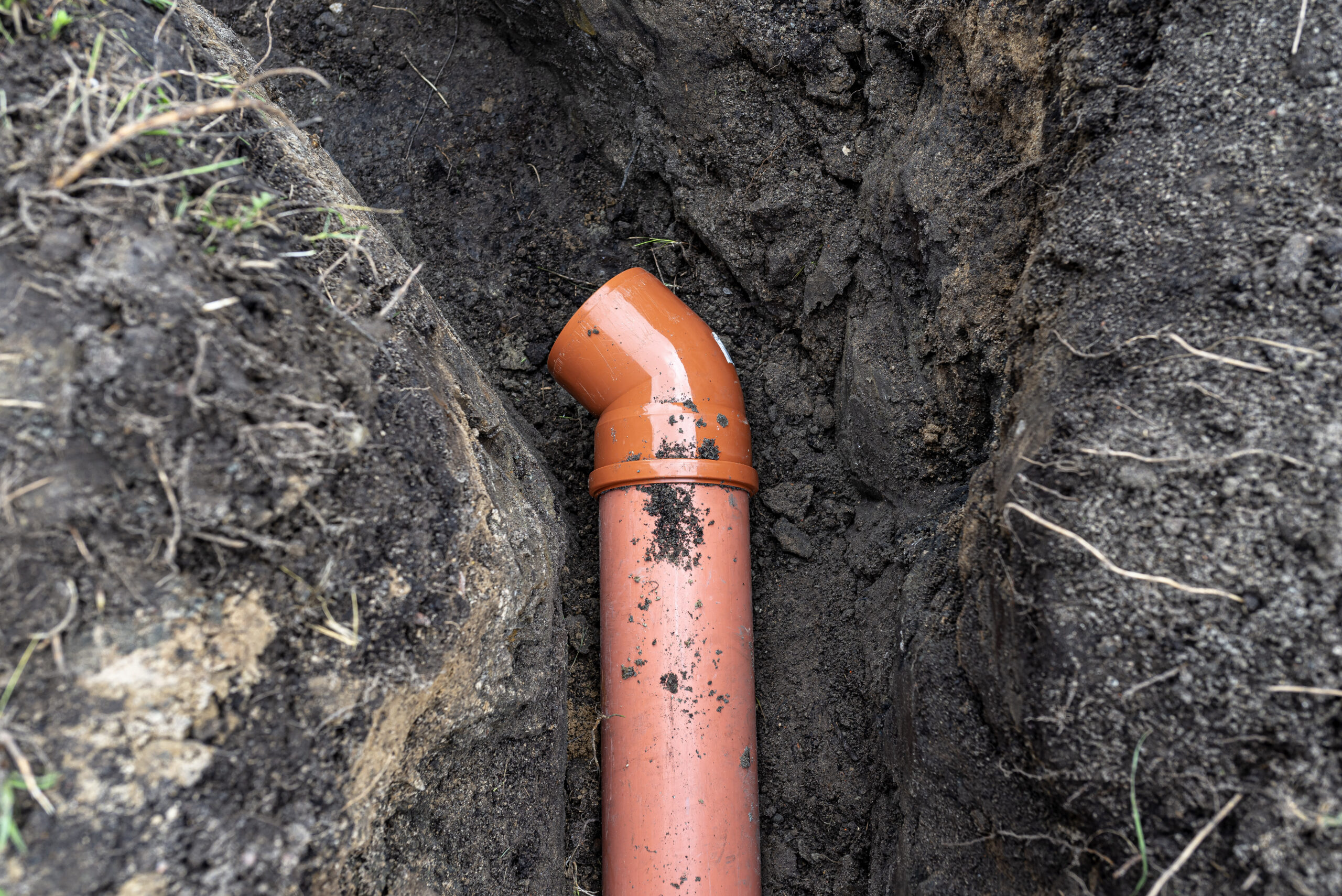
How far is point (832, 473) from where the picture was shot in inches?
89.7

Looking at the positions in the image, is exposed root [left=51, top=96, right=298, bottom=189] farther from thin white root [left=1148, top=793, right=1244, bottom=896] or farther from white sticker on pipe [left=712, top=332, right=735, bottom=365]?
thin white root [left=1148, top=793, right=1244, bottom=896]

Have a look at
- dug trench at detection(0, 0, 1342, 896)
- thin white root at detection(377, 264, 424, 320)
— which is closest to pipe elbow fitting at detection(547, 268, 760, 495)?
dug trench at detection(0, 0, 1342, 896)

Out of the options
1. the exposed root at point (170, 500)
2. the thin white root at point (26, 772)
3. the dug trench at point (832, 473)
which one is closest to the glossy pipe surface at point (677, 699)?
the dug trench at point (832, 473)

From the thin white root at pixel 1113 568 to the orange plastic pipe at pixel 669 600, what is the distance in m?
0.83

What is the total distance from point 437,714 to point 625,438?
86 cm

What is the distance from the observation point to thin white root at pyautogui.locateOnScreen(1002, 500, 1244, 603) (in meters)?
1.19

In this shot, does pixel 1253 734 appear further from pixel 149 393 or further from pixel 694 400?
pixel 149 393

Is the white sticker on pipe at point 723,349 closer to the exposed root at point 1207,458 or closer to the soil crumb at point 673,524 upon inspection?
the soil crumb at point 673,524

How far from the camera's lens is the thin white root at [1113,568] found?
1190 mm

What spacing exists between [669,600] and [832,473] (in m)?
0.68

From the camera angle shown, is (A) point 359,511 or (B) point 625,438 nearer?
(A) point 359,511

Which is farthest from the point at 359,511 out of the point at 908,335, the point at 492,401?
the point at 908,335

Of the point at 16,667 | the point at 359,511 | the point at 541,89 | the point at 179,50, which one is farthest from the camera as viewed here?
the point at 541,89

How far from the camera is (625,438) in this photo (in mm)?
2051
